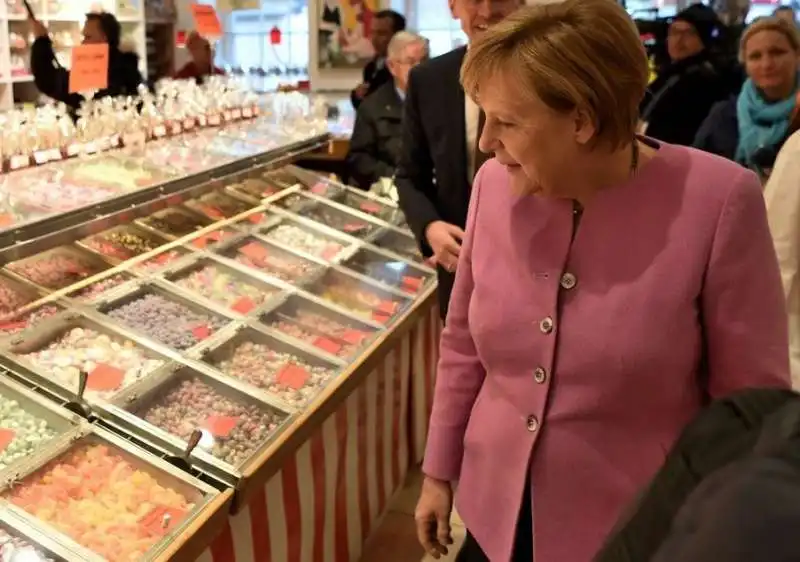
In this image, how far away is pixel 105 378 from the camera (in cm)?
208

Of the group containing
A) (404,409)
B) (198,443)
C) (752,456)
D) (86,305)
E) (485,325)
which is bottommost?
(404,409)

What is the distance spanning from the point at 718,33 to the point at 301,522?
414cm

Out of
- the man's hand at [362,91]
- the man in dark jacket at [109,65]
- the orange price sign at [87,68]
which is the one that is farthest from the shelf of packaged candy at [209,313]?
the man's hand at [362,91]

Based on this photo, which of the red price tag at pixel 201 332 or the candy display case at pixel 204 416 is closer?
the candy display case at pixel 204 416

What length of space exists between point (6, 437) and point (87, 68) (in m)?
1.78

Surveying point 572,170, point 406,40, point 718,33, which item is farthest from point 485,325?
point 718,33

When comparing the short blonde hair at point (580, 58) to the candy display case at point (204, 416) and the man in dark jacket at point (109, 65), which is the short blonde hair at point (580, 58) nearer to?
the candy display case at point (204, 416)

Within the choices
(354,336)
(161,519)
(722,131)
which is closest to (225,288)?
(354,336)

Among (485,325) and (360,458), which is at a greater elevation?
(485,325)

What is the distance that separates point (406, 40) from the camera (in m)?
4.88

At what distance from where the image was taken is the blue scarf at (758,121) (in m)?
3.67

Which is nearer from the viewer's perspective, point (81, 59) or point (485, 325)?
point (485, 325)

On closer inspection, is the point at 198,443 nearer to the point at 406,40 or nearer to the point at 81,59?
the point at 81,59

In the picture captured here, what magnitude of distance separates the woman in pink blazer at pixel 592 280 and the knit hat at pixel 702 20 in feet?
12.0
